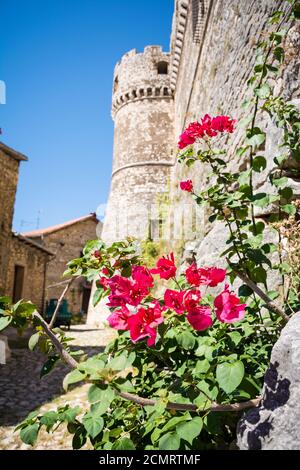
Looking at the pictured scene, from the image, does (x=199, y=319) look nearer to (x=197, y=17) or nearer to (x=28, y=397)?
(x=28, y=397)

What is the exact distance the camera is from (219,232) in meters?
3.55

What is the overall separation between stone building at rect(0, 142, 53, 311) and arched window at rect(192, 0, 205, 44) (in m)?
6.68

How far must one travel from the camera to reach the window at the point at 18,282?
12.6m

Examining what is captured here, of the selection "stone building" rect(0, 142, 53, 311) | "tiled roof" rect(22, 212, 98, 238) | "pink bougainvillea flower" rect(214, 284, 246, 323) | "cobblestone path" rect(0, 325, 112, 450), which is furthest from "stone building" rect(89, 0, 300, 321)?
"tiled roof" rect(22, 212, 98, 238)

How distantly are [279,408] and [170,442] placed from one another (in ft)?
1.52

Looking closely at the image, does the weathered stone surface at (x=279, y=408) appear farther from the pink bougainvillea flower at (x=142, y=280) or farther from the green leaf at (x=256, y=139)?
the green leaf at (x=256, y=139)

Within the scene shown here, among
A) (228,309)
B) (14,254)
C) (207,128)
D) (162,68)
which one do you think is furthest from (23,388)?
(162,68)

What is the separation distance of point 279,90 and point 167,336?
288cm

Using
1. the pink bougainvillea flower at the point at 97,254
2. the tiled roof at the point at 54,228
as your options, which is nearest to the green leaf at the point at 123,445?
the pink bougainvillea flower at the point at 97,254

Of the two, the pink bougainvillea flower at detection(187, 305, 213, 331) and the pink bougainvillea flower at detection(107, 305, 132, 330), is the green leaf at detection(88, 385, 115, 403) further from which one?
the pink bougainvillea flower at detection(187, 305, 213, 331)

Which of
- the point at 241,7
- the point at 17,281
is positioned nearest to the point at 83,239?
the point at 17,281

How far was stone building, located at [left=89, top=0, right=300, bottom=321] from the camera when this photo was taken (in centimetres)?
405

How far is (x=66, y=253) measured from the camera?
23.7 m
